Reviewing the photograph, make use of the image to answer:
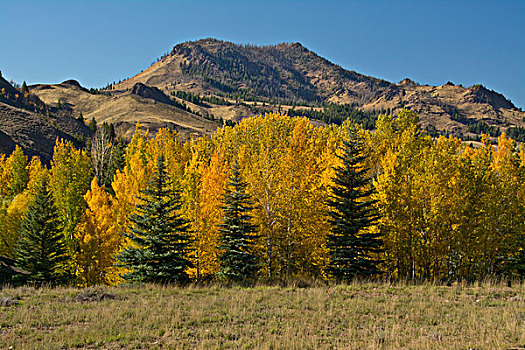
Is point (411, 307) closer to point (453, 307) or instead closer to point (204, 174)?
point (453, 307)

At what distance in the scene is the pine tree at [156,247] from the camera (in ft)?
76.3

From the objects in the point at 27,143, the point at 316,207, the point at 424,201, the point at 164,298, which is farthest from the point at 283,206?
the point at 27,143

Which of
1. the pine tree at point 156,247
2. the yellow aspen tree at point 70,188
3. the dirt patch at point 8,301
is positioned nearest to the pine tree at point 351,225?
the pine tree at point 156,247

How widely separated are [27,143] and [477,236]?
445 ft

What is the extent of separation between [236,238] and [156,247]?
18.5 feet

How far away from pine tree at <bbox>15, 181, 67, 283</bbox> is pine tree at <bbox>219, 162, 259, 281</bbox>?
1983 cm

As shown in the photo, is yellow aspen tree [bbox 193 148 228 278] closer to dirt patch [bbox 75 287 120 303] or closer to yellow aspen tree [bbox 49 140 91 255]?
dirt patch [bbox 75 287 120 303]

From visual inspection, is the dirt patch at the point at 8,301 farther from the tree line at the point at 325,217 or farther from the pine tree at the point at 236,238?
the pine tree at the point at 236,238

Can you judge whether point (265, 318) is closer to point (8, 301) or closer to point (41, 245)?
point (8, 301)

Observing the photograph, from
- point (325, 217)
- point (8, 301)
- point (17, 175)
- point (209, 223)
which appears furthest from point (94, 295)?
point (17, 175)

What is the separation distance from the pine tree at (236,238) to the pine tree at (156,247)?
2.97 m

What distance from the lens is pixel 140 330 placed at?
37.6 feet

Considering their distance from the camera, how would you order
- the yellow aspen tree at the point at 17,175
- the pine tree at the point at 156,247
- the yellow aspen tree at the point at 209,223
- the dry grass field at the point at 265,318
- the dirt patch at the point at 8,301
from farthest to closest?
the yellow aspen tree at the point at 17,175 < the yellow aspen tree at the point at 209,223 < the pine tree at the point at 156,247 < the dirt patch at the point at 8,301 < the dry grass field at the point at 265,318

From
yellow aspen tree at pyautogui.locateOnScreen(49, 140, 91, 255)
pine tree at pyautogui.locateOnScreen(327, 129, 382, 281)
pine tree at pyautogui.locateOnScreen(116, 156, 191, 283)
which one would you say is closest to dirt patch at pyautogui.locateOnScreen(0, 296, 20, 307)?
pine tree at pyautogui.locateOnScreen(116, 156, 191, 283)
